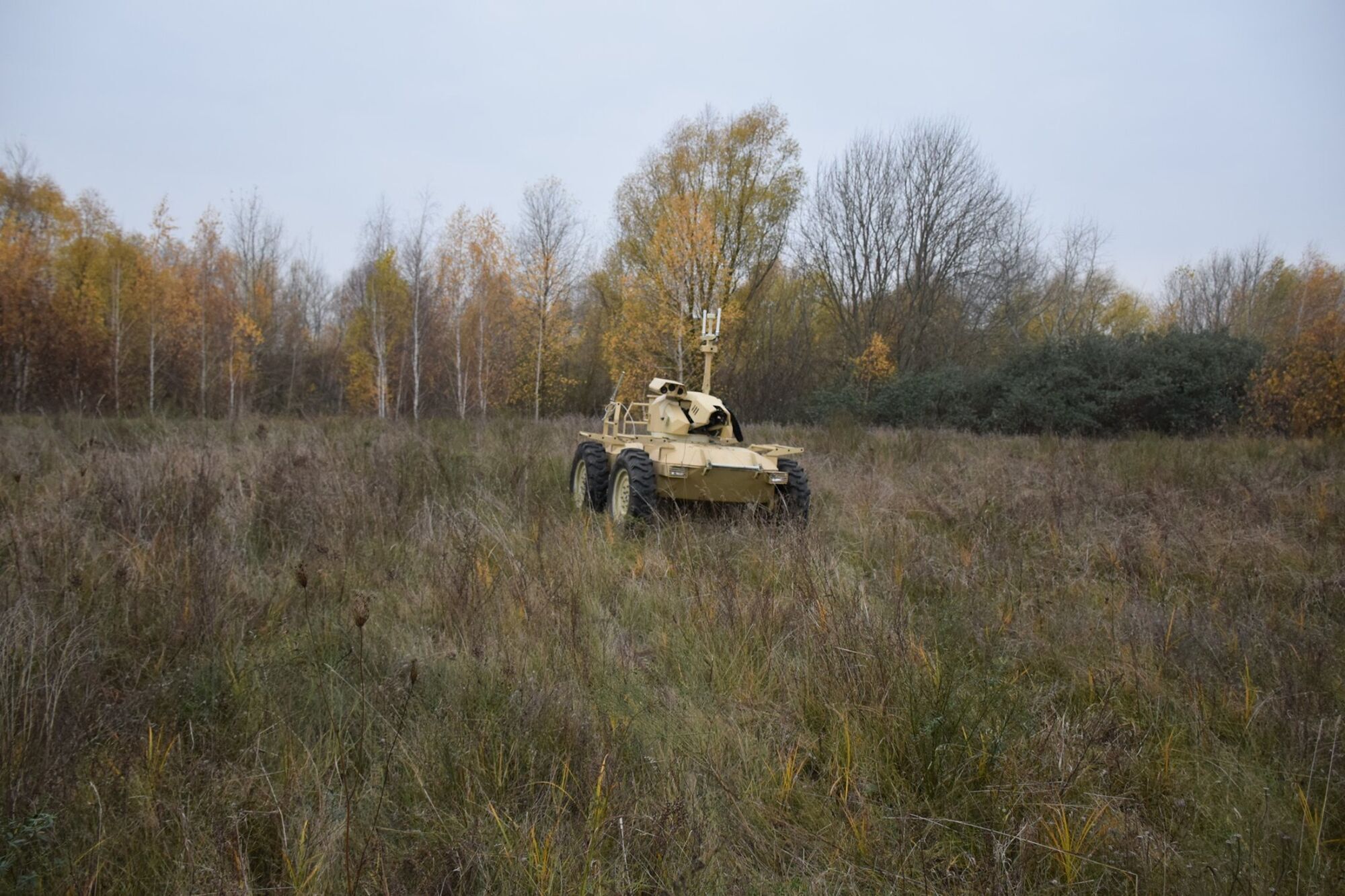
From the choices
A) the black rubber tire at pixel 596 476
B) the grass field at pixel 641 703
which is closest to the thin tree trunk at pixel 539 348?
the black rubber tire at pixel 596 476

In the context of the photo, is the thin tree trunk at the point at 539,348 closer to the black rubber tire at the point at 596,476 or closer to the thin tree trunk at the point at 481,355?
the thin tree trunk at the point at 481,355

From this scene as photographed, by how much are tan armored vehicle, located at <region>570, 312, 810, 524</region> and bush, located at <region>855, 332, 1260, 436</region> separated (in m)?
11.6

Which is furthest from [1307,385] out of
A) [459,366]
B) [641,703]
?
[459,366]

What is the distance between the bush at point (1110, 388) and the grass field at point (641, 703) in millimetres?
11974

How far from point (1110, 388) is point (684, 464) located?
14710 mm

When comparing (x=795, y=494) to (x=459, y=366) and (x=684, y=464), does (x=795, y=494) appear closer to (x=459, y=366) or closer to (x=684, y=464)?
(x=684, y=464)

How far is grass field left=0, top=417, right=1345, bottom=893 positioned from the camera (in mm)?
1945

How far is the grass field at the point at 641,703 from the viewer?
1945 mm

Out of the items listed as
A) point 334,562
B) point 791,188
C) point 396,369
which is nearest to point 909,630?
point 334,562

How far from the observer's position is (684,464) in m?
6.12

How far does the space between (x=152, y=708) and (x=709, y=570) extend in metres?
2.76

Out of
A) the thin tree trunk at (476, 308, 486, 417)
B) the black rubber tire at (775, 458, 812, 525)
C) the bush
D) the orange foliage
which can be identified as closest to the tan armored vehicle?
the black rubber tire at (775, 458, 812, 525)

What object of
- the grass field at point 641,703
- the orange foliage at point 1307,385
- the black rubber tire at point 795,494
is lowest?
the grass field at point 641,703

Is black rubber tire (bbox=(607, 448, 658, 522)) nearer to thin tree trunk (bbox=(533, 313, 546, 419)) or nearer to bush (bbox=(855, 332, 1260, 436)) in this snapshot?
bush (bbox=(855, 332, 1260, 436))
